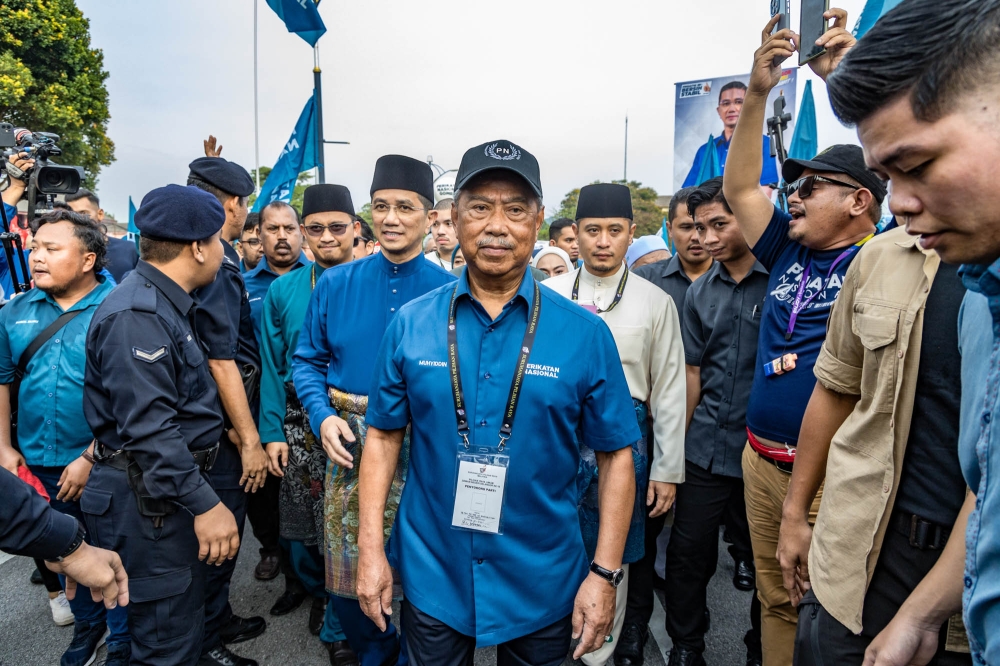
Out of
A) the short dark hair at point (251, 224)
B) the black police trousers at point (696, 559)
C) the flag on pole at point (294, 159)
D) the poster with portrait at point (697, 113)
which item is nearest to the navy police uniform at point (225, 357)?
the black police trousers at point (696, 559)

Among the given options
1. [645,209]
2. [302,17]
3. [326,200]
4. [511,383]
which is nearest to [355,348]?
[511,383]

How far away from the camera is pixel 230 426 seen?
122 inches

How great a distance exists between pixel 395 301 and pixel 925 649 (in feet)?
7.58

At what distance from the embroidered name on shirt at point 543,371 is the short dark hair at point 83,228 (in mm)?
2885

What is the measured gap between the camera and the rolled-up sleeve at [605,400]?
1846mm

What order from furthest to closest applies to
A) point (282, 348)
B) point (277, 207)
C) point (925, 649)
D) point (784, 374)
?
point (277, 207) → point (282, 348) → point (784, 374) → point (925, 649)

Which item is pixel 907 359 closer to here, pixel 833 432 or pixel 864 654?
pixel 833 432

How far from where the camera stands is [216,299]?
303 cm

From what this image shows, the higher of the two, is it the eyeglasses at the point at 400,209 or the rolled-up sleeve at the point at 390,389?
the eyeglasses at the point at 400,209

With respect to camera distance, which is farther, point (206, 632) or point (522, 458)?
point (206, 632)

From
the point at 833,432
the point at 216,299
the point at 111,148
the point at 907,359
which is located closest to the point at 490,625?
the point at 833,432

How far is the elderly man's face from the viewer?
1.91 meters

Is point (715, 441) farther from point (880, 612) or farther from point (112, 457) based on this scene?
point (112, 457)

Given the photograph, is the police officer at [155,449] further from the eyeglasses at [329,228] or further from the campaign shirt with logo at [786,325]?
the campaign shirt with logo at [786,325]
